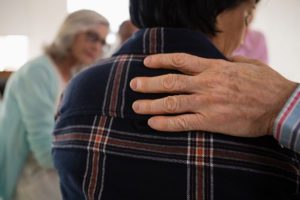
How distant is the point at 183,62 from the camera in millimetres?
563

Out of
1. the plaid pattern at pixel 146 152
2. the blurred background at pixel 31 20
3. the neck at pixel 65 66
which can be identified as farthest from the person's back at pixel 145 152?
the blurred background at pixel 31 20

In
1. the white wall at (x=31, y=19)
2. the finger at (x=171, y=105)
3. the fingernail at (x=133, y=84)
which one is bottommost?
the white wall at (x=31, y=19)

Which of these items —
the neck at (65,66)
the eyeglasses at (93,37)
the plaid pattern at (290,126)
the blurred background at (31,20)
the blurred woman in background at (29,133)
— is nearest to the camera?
the plaid pattern at (290,126)

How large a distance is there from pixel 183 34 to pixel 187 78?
9 cm

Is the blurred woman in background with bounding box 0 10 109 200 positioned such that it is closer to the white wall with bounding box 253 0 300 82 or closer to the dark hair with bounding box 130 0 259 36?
the dark hair with bounding box 130 0 259 36

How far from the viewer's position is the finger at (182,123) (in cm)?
55

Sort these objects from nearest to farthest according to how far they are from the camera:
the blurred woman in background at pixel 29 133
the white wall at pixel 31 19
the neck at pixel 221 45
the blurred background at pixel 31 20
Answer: the neck at pixel 221 45, the blurred woman in background at pixel 29 133, the blurred background at pixel 31 20, the white wall at pixel 31 19

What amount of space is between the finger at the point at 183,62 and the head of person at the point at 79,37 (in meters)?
1.11

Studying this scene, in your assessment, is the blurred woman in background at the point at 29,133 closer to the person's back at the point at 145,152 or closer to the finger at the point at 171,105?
the person's back at the point at 145,152

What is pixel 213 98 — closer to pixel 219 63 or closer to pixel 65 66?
pixel 219 63

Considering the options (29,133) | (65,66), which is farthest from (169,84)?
(65,66)

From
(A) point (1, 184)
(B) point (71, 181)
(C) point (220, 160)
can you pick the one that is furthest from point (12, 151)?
(C) point (220, 160)

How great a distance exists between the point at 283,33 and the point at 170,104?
2364mm

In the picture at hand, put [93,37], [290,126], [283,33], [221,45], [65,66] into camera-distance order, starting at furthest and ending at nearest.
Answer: [283,33] → [93,37] → [65,66] → [221,45] → [290,126]
